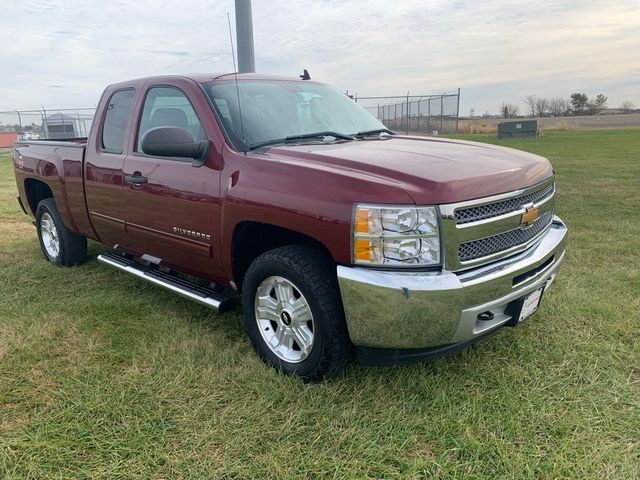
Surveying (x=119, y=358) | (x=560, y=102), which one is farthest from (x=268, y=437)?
(x=560, y=102)

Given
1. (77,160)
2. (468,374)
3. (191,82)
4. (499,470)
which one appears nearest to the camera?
(499,470)

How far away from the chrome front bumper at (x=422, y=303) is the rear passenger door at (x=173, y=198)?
3.82 ft

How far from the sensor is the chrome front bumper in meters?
2.35

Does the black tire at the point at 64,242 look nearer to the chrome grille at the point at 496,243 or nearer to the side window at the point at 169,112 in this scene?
the side window at the point at 169,112

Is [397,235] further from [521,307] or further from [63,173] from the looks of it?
[63,173]

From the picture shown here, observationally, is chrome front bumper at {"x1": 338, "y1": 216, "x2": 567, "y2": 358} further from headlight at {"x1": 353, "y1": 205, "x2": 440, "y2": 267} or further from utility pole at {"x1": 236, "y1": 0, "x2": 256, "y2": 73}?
utility pole at {"x1": 236, "y1": 0, "x2": 256, "y2": 73}

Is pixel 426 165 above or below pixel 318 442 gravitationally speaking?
above

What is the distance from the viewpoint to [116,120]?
13.9ft

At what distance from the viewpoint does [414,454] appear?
236cm

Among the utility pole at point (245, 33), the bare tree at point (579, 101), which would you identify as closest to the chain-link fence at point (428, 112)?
the utility pole at point (245, 33)

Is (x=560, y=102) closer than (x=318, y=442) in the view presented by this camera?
No

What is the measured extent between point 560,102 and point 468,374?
6332cm

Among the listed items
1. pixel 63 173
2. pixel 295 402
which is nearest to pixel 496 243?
pixel 295 402

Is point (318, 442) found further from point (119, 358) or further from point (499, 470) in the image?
point (119, 358)
